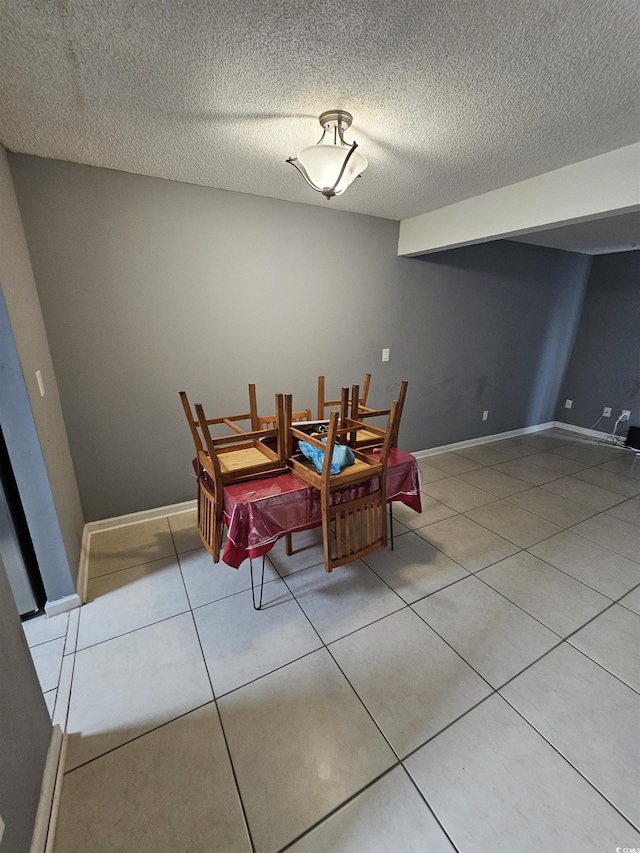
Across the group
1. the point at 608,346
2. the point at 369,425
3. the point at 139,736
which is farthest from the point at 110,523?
the point at 608,346

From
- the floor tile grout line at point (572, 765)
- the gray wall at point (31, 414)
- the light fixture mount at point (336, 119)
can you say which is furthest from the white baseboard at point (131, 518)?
the light fixture mount at point (336, 119)

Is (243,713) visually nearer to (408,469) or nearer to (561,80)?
(408,469)

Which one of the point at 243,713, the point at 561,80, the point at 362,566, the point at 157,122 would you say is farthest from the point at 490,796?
the point at 157,122

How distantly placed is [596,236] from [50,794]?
5.08 metres

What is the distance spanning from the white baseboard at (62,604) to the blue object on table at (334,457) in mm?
1379

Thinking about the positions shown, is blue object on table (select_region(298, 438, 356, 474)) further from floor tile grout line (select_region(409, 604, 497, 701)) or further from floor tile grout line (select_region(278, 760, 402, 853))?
floor tile grout line (select_region(278, 760, 402, 853))

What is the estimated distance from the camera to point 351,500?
162cm

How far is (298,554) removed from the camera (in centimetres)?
206

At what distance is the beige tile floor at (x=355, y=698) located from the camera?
943mm

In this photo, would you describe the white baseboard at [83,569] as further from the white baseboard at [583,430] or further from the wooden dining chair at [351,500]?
the white baseboard at [583,430]

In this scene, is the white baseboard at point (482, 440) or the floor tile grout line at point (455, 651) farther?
the white baseboard at point (482, 440)

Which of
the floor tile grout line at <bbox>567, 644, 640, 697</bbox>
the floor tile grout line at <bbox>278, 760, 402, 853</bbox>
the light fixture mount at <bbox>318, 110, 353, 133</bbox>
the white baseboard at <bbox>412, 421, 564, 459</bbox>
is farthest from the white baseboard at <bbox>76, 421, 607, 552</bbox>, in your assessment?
the light fixture mount at <bbox>318, 110, 353, 133</bbox>

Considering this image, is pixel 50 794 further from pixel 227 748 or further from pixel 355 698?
pixel 355 698

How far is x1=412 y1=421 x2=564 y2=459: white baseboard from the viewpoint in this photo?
11.9ft
